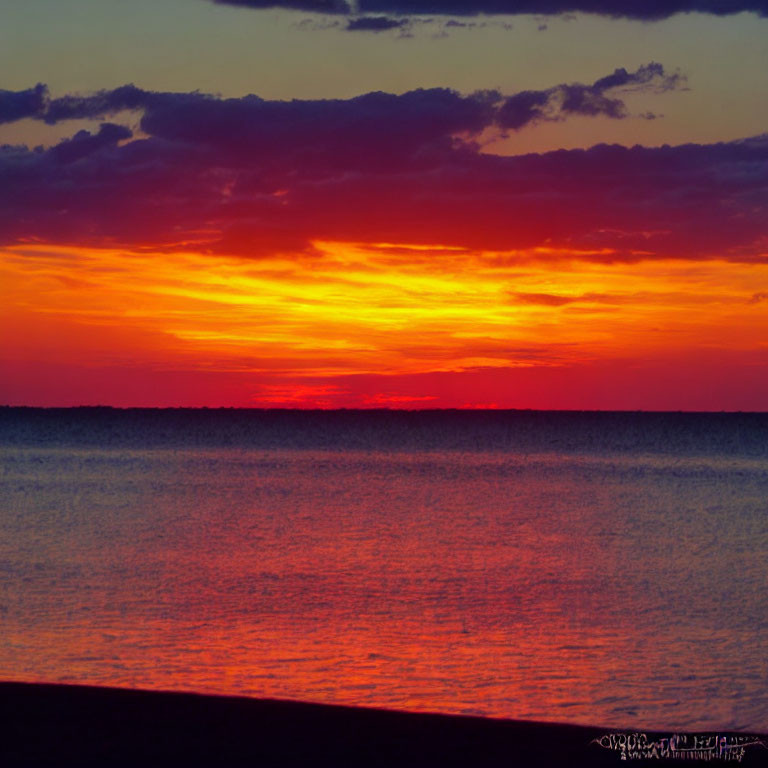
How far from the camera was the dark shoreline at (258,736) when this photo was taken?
242 inches

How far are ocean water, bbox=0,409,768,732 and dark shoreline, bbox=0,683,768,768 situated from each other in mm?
3195

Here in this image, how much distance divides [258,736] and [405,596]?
10090mm

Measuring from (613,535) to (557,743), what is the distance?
20.8 m

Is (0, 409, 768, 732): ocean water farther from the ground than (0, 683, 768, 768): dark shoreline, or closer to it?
closer to it

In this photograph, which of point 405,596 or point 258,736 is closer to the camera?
point 258,736

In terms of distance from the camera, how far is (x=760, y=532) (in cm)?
2625

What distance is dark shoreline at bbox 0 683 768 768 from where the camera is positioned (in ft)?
20.1

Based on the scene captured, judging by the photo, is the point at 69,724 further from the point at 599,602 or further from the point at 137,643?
the point at 599,602

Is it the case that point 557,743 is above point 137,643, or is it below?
above

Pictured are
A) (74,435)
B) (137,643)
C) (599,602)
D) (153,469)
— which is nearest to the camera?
(137,643)

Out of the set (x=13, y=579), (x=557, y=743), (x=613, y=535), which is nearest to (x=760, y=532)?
(x=613, y=535)

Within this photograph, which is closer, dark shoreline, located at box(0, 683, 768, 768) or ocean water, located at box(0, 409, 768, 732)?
dark shoreline, located at box(0, 683, 768, 768)

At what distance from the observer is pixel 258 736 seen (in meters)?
6.54

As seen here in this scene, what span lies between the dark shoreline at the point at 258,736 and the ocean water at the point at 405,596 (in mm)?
3195
